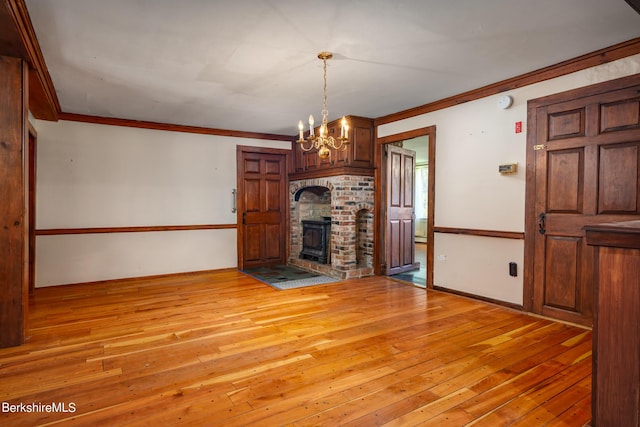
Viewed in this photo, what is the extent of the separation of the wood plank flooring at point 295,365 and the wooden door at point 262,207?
225 cm

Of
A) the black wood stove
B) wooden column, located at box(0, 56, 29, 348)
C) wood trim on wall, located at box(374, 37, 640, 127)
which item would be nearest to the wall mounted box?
wood trim on wall, located at box(374, 37, 640, 127)

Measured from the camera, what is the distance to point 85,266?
5.09 m

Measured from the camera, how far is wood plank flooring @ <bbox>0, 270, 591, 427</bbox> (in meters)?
1.94

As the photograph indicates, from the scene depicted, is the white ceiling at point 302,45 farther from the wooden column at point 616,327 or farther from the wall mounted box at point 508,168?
the wooden column at point 616,327

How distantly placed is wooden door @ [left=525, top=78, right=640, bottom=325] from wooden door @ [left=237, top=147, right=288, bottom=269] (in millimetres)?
4241

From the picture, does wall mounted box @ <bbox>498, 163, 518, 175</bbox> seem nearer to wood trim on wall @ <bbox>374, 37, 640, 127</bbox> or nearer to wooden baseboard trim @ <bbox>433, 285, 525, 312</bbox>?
wood trim on wall @ <bbox>374, 37, 640, 127</bbox>

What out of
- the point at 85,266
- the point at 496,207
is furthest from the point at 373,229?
the point at 85,266

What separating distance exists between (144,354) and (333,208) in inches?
136

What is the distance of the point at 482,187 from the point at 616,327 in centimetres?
266

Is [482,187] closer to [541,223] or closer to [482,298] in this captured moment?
[541,223]

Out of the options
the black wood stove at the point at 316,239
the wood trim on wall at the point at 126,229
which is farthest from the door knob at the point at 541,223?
the wood trim on wall at the point at 126,229

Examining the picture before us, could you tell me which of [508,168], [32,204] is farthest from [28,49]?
[508,168]

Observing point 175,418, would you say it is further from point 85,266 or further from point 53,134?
point 53,134

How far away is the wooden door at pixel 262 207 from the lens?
6.29 meters
